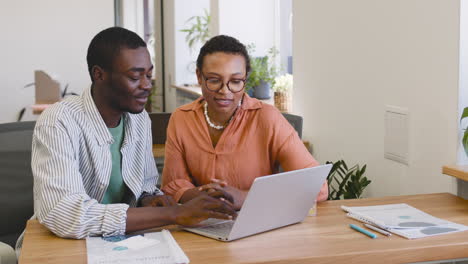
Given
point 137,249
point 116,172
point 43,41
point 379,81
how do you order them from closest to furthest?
1. point 137,249
2. point 116,172
3. point 379,81
4. point 43,41

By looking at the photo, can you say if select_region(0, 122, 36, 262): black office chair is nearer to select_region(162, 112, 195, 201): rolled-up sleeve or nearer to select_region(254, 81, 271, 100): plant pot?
select_region(162, 112, 195, 201): rolled-up sleeve

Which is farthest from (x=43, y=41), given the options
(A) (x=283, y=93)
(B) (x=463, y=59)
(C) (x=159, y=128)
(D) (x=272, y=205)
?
(D) (x=272, y=205)

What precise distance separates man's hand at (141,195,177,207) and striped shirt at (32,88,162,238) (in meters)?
0.03

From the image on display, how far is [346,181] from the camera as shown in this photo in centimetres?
297

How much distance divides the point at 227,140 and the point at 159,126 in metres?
1.21

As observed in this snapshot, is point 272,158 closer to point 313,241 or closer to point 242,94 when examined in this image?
point 242,94

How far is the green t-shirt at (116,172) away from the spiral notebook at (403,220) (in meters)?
0.68

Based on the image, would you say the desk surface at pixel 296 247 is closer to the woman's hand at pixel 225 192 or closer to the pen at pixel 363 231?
the pen at pixel 363 231

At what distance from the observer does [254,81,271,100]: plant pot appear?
13.9 ft

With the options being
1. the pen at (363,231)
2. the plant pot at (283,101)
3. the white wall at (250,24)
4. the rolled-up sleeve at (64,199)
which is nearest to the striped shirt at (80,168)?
the rolled-up sleeve at (64,199)

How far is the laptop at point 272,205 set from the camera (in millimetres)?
A: 1586

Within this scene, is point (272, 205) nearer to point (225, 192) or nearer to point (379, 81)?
point (225, 192)

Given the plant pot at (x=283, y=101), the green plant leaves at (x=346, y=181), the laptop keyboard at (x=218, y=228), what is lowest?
the green plant leaves at (x=346, y=181)

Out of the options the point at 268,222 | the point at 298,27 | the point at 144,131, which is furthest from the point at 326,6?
the point at 268,222
